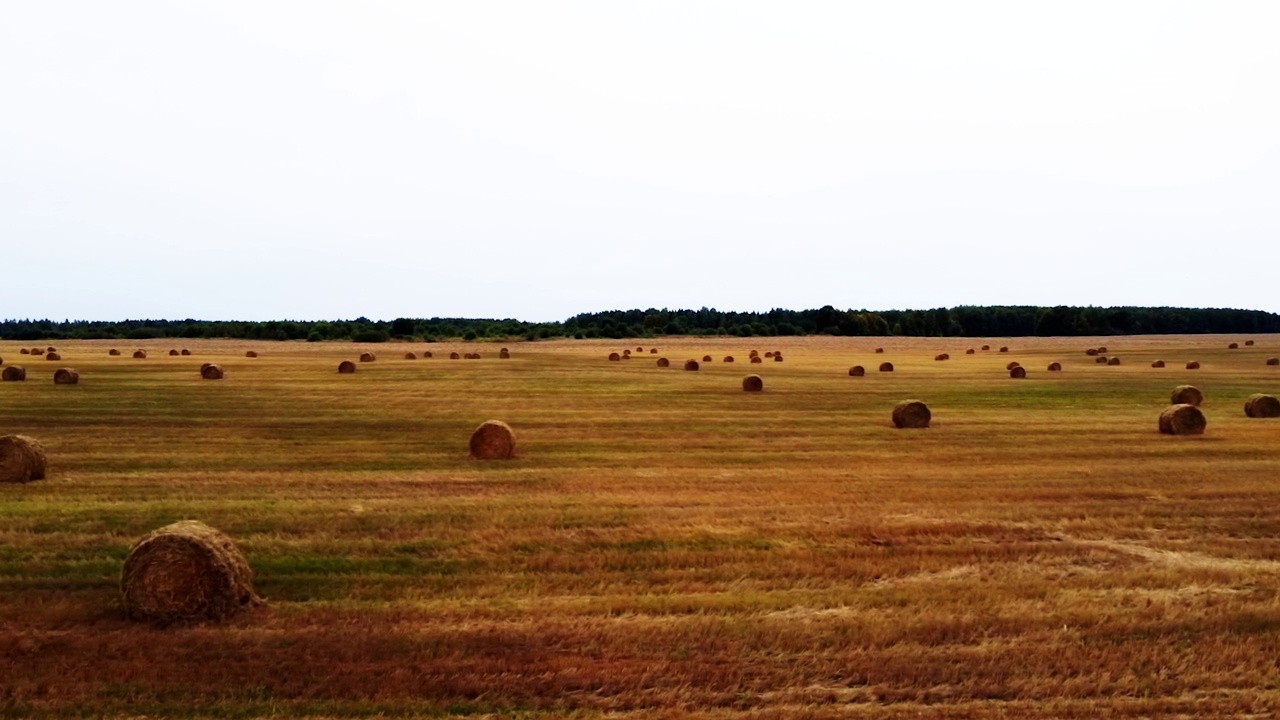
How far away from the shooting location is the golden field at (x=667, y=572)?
766 cm

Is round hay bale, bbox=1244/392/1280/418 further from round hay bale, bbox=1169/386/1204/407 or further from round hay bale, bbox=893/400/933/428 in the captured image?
round hay bale, bbox=893/400/933/428

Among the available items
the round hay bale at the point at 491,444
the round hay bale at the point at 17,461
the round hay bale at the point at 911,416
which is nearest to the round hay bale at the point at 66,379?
the round hay bale at the point at 17,461

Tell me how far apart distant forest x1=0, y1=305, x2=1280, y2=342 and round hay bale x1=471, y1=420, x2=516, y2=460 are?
81.5 metres

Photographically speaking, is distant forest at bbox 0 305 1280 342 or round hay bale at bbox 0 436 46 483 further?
distant forest at bbox 0 305 1280 342

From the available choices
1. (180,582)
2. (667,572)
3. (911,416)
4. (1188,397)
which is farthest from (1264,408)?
(180,582)

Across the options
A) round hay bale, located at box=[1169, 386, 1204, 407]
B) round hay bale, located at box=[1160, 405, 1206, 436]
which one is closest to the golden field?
round hay bale, located at box=[1160, 405, 1206, 436]

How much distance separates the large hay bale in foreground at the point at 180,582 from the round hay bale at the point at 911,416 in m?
17.0

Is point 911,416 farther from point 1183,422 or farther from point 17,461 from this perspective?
point 17,461

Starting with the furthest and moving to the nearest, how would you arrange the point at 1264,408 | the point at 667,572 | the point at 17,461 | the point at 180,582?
1. the point at 1264,408
2. the point at 17,461
3. the point at 667,572
4. the point at 180,582

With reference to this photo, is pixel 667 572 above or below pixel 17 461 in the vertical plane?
below

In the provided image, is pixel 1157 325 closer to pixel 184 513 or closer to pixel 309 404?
pixel 309 404

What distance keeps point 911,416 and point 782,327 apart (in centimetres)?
10709

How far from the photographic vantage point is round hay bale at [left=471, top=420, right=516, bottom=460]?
1881 centimetres

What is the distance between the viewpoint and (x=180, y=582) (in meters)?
9.19
